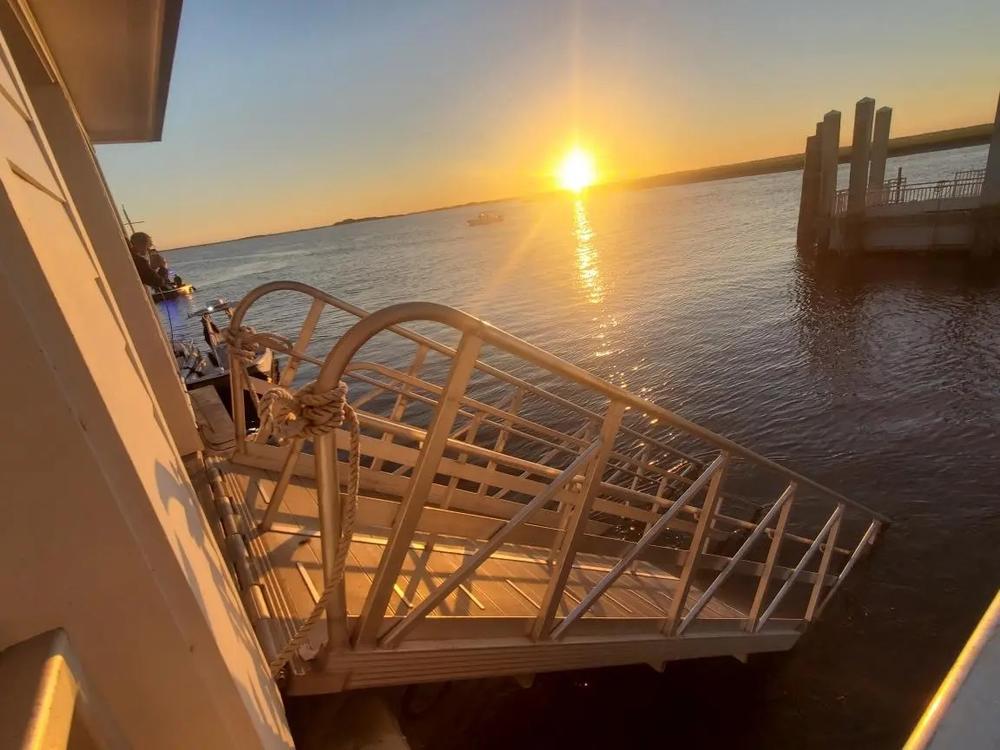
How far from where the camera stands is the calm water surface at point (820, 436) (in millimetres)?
4156

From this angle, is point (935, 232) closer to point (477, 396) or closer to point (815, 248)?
point (815, 248)

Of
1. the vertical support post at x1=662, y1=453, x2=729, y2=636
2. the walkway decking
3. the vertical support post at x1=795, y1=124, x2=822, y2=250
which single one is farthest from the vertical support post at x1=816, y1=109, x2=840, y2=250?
the vertical support post at x1=662, y1=453, x2=729, y2=636

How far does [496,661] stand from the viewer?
2.47 m

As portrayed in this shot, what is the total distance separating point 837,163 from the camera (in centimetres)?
2319

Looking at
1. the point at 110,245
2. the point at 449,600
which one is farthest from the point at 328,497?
the point at 110,245

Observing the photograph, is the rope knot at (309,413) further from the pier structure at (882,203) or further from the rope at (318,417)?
the pier structure at (882,203)

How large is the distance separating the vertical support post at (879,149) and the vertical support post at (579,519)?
2754 centimetres

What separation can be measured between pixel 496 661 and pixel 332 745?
2.52 ft

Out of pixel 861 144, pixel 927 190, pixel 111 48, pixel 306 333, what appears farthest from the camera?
pixel 927 190

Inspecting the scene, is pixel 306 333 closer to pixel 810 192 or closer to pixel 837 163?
pixel 837 163

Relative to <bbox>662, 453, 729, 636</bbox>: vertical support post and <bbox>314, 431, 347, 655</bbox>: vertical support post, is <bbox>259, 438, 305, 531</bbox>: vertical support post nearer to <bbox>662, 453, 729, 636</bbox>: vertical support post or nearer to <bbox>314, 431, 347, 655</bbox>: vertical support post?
<bbox>314, 431, 347, 655</bbox>: vertical support post

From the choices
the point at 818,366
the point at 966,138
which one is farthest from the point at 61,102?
the point at 966,138

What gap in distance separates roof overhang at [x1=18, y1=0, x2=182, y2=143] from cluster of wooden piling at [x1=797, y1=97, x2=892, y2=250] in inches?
1010

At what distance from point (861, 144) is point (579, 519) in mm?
25999
